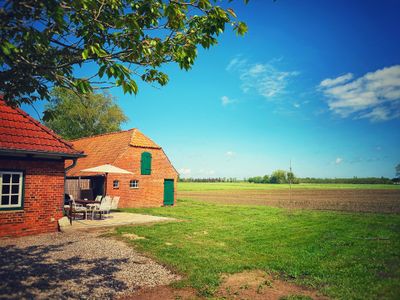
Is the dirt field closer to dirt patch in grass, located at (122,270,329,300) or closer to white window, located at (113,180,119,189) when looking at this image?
white window, located at (113,180,119,189)

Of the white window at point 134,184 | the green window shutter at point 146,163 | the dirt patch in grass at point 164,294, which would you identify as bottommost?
the dirt patch in grass at point 164,294

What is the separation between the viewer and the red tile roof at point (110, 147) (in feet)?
76.3

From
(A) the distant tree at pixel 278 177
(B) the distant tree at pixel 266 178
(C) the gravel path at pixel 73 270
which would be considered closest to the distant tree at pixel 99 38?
(C) the gravel path at pixel 73 270

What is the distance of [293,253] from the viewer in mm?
8375

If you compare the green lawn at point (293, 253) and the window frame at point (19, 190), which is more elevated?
the window frame at point (19, 190)

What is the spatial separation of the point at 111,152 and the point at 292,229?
16.9m

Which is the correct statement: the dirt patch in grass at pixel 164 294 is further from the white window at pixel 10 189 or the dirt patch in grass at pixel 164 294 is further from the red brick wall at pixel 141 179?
the red brick wall at pixel 141 179

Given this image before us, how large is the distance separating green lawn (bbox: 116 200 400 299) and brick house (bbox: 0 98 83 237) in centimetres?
310

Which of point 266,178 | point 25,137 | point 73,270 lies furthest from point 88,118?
point 266,178

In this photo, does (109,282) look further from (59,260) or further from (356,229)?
(356,229)

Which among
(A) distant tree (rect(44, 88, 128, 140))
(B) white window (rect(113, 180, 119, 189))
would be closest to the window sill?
(B) white window (rect(113, 180, 119, 189))

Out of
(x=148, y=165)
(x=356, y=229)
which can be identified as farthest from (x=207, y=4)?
(x=148, y=165)

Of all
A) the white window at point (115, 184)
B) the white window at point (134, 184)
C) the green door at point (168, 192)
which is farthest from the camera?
the green door at point (168, 192)

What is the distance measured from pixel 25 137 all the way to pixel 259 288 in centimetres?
1010
